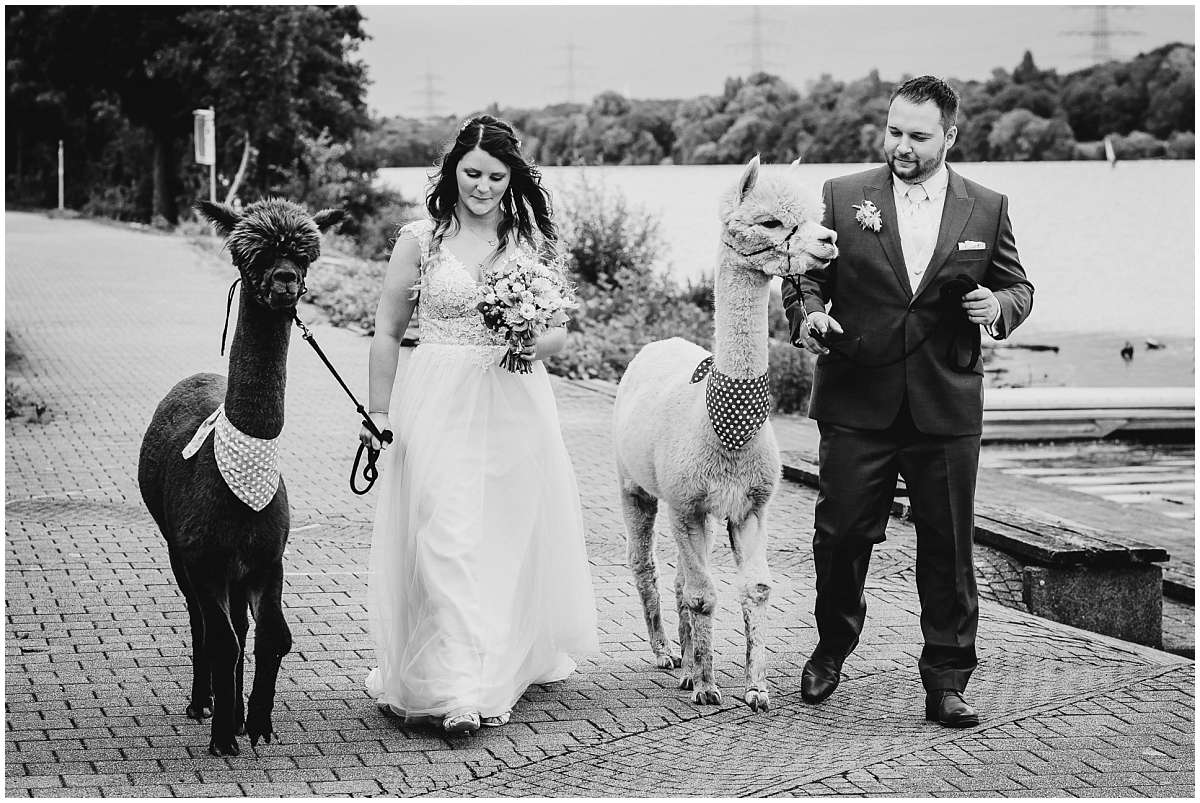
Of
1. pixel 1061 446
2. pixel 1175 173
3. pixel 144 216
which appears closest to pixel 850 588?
pixel 1061 446

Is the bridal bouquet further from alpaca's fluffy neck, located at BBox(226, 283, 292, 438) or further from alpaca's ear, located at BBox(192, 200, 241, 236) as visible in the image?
alpaca's ear, located at BBox(192, 200, 241, 236)

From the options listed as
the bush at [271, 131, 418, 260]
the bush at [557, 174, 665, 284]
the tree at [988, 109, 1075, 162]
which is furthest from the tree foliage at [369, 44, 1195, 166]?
the bush at [271, 131, 418, 260]

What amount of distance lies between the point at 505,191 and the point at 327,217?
112cm

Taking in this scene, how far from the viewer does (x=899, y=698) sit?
6.21 meters

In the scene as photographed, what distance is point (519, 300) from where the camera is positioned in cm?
570

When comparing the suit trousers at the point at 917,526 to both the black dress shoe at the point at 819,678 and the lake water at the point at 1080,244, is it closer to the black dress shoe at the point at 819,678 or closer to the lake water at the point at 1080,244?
the black dress shoe at the point at 819,678

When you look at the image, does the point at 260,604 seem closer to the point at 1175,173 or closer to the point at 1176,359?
the point at 1176,359

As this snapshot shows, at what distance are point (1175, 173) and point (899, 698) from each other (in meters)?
37.7

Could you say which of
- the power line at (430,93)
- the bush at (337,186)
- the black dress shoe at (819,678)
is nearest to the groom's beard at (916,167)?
the black dress shoe at (819,678)

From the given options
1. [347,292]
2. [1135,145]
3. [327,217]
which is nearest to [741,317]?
[327,217]

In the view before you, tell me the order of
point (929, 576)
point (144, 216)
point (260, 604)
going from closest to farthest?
1. point (260, 604)
2. point (929, 576)
3. point (144, 216)

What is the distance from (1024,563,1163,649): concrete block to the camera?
8.11m

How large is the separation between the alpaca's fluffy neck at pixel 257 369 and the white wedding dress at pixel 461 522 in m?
0.77

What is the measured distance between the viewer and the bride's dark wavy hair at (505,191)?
19.4 feet
